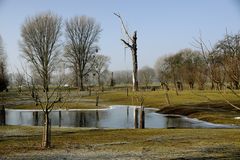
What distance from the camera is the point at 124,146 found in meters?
15.9

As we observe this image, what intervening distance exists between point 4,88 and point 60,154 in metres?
68.1

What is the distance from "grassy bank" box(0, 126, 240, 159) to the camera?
13734 mm

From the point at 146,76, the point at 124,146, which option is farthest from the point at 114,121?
the point at 146,76

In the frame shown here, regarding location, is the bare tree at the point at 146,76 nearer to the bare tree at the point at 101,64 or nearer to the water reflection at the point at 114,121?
the bare tree at the point at 101,64

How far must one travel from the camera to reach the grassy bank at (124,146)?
13734mm

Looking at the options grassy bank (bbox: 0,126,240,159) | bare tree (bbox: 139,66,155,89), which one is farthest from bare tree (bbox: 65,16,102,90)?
grassy bank (bbox: 0,126,240,159)

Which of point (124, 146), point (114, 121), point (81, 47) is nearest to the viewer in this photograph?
point (124, 146)

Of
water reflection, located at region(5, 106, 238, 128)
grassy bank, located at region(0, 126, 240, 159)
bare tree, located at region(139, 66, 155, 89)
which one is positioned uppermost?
bare tree, located at region(139, 66, 155, 89)

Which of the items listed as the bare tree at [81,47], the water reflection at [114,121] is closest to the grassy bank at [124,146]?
the water reflection at [114,121]

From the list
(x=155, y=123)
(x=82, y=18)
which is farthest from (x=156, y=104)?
(x=82, y=18)

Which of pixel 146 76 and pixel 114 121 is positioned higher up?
pixel 146 76

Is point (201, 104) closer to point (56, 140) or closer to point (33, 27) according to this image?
point (56, 140)

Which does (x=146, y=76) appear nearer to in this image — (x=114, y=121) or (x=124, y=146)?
(x=114, y=121)

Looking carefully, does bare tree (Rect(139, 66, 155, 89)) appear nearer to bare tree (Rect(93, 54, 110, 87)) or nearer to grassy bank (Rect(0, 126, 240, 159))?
bare tree (Rect(93, 54, 110, 87))
